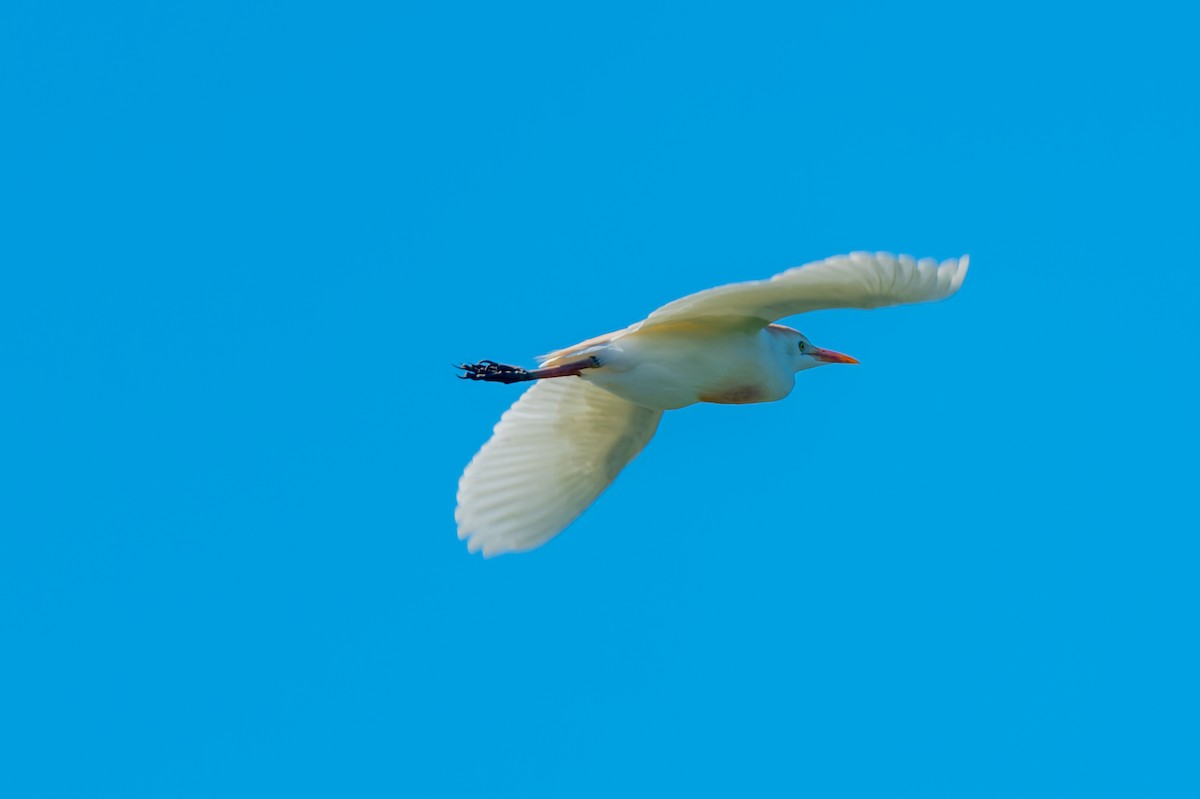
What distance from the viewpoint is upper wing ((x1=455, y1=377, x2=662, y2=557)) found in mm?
13336

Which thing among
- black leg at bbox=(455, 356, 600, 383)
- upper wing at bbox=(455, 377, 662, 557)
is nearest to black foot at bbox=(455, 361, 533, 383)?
black leg at bbox=(455, 356, 600, 383)

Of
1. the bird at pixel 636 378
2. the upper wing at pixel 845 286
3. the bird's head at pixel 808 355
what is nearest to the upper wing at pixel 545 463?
the bird at pixel 636 378

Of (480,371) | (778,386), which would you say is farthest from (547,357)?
(778,386)

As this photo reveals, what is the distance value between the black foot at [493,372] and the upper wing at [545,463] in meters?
1.47

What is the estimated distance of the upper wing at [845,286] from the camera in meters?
9.80

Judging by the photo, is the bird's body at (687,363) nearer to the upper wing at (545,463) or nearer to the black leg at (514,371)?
the black leg at (514,371)

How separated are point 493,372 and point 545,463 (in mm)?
1756

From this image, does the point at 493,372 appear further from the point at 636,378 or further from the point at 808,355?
the point at 808,355

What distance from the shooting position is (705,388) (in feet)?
39.0

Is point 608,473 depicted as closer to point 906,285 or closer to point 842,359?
point 842,359

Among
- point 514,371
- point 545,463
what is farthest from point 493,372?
point 545,463

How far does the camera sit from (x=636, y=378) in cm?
1177

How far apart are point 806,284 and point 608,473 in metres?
3.79

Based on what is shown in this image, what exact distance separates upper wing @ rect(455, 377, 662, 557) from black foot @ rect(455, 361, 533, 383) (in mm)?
1466
